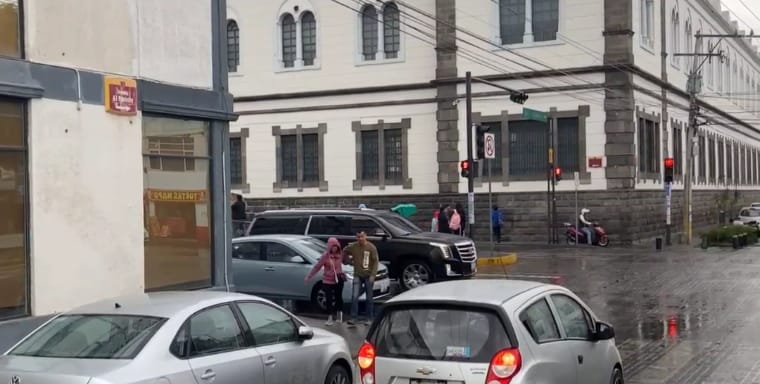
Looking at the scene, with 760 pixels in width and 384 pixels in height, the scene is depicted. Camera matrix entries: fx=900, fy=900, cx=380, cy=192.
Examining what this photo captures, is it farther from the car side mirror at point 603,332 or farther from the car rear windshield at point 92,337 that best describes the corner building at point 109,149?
the car side mirror at point 603,332

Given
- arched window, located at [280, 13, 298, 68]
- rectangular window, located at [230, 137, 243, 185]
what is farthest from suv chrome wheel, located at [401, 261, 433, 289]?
rectangular window, located at [230, 137, 243, 185]

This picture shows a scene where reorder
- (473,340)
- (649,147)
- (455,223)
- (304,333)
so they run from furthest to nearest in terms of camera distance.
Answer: (649,147), (455,223), (304,333), (473,340)

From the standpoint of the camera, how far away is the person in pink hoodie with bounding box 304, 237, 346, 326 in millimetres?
16022

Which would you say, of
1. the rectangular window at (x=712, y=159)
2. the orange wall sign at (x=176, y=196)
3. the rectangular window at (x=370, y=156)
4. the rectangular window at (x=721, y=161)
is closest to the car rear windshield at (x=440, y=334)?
the orange wall sign at (x=176, y=196)

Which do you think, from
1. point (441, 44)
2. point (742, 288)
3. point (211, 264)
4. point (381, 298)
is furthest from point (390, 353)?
point (441, 44)

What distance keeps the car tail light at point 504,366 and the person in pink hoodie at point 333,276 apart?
30.5 feet

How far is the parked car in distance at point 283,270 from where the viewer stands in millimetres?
18000

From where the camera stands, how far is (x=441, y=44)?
39.7m

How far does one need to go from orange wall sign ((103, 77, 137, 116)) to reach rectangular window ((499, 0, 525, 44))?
27638mm

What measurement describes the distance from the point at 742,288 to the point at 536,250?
13.6 meters

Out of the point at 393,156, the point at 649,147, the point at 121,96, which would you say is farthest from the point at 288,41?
the point at 121,96

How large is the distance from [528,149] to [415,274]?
19014mm

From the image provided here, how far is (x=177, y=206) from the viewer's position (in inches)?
565

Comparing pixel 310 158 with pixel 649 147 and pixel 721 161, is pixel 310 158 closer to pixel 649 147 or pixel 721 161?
pixel 649 147
